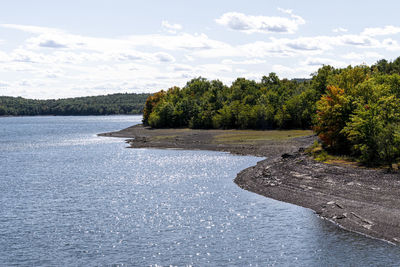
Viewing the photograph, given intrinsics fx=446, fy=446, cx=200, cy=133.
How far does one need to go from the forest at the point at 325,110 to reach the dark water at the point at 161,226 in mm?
18240

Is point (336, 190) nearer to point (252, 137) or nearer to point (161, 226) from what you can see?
point (161, 226)

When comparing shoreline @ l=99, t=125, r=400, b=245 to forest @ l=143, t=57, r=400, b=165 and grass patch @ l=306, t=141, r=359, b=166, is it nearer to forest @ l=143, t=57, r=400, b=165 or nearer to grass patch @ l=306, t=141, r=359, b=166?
grass patch @ l=306, t=141, r=359, b=166

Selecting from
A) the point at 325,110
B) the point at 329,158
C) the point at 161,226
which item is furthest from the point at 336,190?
the point at 325,110

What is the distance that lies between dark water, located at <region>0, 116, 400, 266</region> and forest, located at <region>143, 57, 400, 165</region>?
18.2m

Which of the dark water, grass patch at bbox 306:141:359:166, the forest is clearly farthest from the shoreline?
the forest

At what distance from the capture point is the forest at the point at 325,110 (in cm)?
5906

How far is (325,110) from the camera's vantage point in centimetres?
7125

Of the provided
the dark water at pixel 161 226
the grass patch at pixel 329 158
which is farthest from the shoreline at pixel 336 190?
the dark water at pixel 161 226

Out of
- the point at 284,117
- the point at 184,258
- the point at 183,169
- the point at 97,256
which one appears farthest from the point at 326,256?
the point at 284,117

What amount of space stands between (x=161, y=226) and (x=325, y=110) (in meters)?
41.6

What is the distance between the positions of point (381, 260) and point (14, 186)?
4771 cm

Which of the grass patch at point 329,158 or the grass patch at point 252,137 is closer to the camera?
the grass patch at point 329,158

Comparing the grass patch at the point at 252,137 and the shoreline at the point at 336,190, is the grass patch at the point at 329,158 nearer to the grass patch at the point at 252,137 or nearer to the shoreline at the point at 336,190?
the shoreline at the point at 336,190

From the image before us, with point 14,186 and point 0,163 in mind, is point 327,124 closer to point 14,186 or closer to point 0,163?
point 14,186
